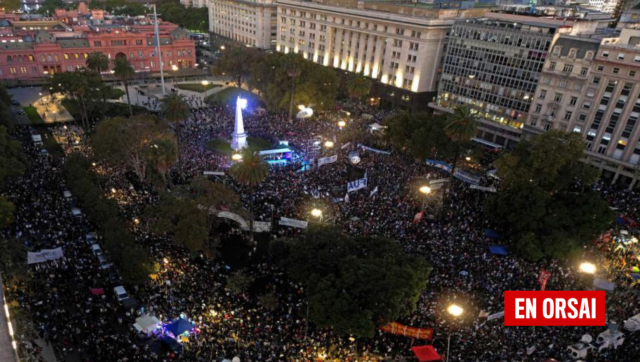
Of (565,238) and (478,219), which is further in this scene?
(478,219)

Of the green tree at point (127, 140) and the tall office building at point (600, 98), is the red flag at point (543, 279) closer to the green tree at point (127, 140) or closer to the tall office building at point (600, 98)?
the tall office building at point (600, 98)

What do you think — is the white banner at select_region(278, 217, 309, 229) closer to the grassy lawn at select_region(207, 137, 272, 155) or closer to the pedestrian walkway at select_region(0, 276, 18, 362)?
the grassy lawn at select_region(207, 137, 272, 155)

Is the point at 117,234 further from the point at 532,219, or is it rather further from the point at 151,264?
the point at 532,219

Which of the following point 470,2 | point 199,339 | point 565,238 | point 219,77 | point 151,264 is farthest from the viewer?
point 219,77

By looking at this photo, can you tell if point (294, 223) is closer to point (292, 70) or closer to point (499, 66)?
point (292, 70)

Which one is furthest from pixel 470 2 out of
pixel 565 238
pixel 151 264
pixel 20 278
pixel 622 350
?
pixel 20 278

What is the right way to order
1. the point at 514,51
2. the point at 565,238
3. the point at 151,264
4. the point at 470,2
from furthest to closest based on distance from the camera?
1. the point at 470,2
2. the point at 514,51
3. the point at 565,238
4. the point at 151,264

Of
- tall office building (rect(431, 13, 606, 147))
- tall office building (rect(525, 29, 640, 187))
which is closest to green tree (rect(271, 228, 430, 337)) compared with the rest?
tall office building (rect(525, 29, 640, 187))
